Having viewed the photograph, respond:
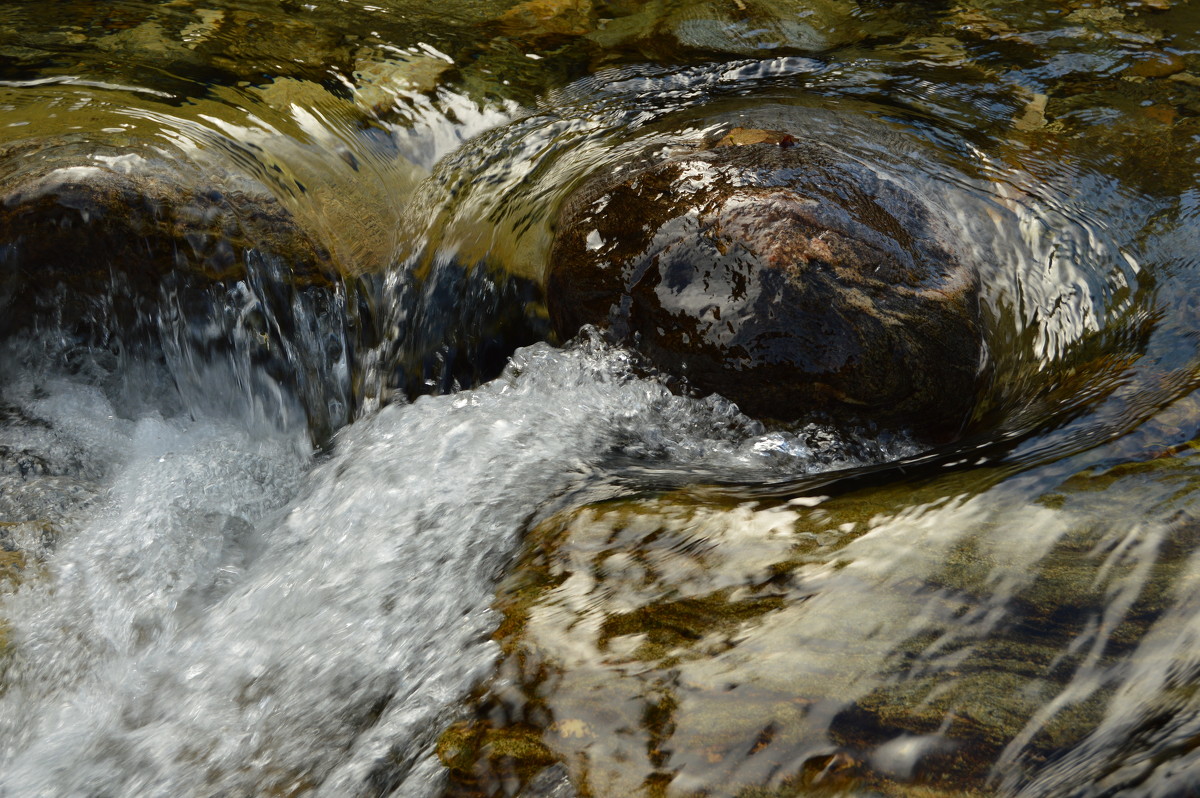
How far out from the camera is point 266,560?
9.96 ft

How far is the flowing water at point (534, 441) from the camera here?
162 cm

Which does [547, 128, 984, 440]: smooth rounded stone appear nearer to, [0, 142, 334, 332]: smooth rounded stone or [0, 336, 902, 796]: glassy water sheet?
[0, 336, 902, 796]: glassy water sheet

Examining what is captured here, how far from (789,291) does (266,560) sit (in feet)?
6.74

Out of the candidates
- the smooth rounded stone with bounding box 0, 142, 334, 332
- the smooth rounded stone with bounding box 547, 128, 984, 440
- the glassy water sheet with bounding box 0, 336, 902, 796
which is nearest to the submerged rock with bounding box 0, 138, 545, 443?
the smooth rounded stone with bounding box 0, 142, 334, 332

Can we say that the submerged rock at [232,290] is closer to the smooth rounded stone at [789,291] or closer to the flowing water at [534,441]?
the flowing water at [534,441]

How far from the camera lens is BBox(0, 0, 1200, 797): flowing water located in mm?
1618

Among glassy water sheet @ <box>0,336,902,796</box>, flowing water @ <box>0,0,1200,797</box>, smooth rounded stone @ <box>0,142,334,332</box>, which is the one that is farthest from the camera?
smooth rounded stone @ <box>0,142,334,332</box>

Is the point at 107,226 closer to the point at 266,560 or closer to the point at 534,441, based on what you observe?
the point at 266,560

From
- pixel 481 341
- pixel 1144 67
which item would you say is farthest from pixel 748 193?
pixel 1144 67

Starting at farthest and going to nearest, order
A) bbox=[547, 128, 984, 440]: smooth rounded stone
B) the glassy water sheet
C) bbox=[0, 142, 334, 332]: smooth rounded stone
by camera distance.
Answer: bbox=[0, 142, 334, 332]: smooth rounded stone < bbox=[547, 128, 984, 440]: smooth rounded stone < the glassy water sheet

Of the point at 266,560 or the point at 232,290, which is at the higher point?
the point at 232,290

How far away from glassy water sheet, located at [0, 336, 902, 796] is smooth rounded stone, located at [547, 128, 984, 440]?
187 millimetres

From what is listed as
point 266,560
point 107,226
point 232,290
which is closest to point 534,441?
point 266,560

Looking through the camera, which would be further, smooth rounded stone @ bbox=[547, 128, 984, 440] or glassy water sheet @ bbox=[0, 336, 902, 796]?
smooth rounded stone @ bbox=[547, 128, 984, 440]
